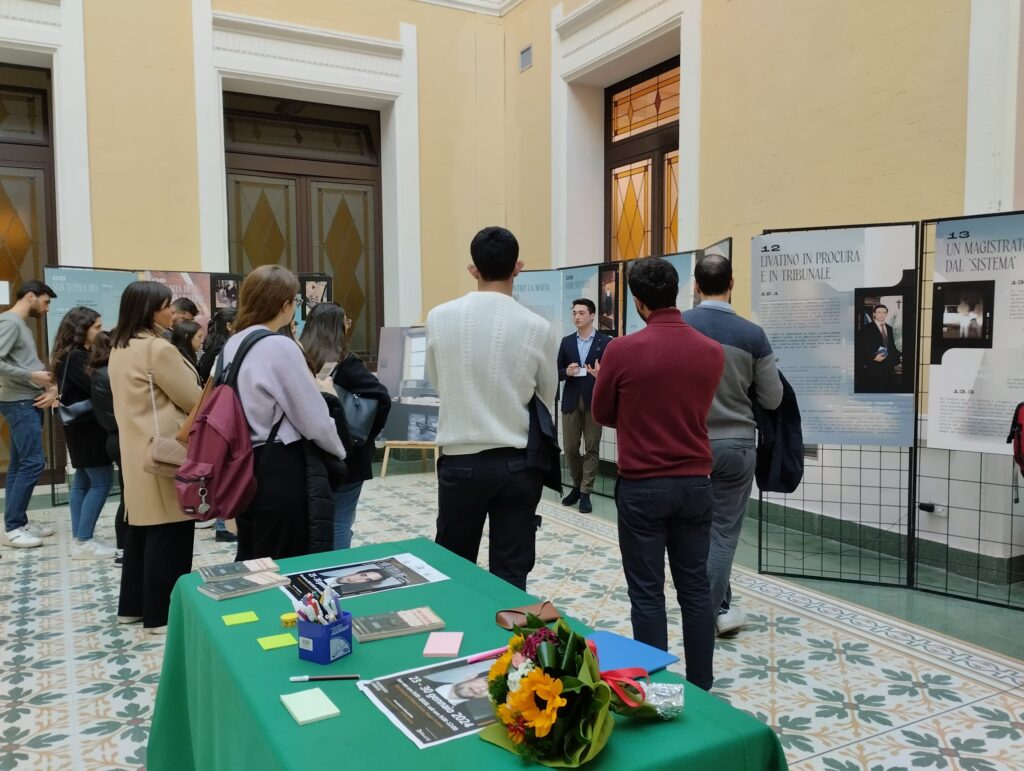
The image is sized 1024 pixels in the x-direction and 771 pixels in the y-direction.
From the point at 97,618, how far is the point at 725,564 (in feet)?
9.61

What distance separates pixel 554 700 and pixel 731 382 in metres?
2.00

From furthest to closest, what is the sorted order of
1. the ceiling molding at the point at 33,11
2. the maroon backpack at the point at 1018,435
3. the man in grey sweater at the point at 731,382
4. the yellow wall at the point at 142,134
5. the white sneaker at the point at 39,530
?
the yellow wall at the point at 142,134 → the ceiling molding at the point at 33,11 → the white sneaker at the point at 39,530 → the maroon backpack at the point at 1018,435 → the man in grey sweater at the point at 731,382

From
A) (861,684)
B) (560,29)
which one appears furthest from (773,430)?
(560,29)

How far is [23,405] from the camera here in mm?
4984

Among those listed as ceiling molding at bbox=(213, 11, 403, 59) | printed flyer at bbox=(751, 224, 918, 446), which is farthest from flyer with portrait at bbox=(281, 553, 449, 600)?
ceiling molding at bbox=(213, 11, 403, 59)

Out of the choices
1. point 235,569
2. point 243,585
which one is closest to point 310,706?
point 243,585

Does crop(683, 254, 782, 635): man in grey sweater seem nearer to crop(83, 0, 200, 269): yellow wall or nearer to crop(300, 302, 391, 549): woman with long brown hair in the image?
crop(300, 302, 391, 549): woman with long brown hair

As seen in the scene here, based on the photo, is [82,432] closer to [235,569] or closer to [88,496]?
[88,496]

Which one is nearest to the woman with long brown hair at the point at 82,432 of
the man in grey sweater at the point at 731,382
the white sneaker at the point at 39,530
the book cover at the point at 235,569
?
the white sneaker at the point at 39,530

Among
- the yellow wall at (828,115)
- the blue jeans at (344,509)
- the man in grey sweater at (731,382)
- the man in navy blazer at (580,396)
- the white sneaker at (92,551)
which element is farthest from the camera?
the man in navy blazer at (580,396)

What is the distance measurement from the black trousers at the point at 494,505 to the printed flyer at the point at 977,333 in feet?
7.72

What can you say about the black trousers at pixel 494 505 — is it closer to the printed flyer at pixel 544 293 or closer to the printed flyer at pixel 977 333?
the printed flyer at pixel 977 333

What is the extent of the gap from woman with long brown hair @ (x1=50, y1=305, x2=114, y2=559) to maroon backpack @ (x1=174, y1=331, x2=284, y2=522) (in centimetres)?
230

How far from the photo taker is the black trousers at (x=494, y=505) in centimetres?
239
